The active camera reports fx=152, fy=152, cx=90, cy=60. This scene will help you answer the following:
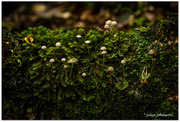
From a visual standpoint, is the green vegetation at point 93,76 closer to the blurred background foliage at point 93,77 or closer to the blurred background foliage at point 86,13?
the blurred background foliage at point 93,77

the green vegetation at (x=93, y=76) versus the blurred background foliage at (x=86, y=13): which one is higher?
the blurred background foliage at (x=86, y=13)

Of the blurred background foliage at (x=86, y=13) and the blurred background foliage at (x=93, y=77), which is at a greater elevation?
the blurred background foliage at (x=86, y=13)

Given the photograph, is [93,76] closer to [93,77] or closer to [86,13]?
[93,77]

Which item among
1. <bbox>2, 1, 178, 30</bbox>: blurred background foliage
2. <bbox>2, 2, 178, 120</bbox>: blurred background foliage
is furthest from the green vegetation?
<bbox>2, 1, 178, 30</bbox>: blurred background foliage

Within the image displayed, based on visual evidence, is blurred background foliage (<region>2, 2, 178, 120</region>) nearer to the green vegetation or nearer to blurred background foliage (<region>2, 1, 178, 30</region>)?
the green vegetation

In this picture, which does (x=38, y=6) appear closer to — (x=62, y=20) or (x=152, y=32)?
(x=62, y=20)

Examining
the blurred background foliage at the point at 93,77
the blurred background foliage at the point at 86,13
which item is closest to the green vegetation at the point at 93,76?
the blurred background foliage at the point at 93,77

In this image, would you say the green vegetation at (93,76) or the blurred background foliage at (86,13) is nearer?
the green vegetation at (93,76)

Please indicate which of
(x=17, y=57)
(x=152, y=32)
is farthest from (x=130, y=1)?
(x=17, y=57)
